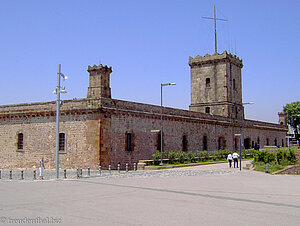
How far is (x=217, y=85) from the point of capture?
4344 cm

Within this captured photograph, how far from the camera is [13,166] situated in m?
28.9

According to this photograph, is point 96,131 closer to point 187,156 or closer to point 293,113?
point 187,156

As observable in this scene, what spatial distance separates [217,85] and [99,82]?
21308 mm

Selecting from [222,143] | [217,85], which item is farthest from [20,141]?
[217,85]

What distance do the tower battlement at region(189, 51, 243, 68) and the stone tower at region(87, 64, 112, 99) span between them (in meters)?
20.4

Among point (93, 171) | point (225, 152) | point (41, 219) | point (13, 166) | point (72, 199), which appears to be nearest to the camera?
point (41, 219)

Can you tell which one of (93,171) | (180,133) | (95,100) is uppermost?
(95,100)

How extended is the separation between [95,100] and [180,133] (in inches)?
448

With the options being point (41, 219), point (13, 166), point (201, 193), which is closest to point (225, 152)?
point (13, 166)

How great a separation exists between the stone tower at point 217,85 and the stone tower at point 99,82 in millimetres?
20245

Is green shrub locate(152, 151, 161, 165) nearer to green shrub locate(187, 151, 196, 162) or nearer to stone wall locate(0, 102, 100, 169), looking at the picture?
green shrub locate(187, 151, 196, 162)

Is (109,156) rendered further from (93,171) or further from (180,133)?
(180,133)

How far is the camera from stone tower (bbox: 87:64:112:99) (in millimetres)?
26109

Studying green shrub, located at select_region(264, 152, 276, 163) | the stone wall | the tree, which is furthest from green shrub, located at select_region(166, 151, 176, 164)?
A: the tree
